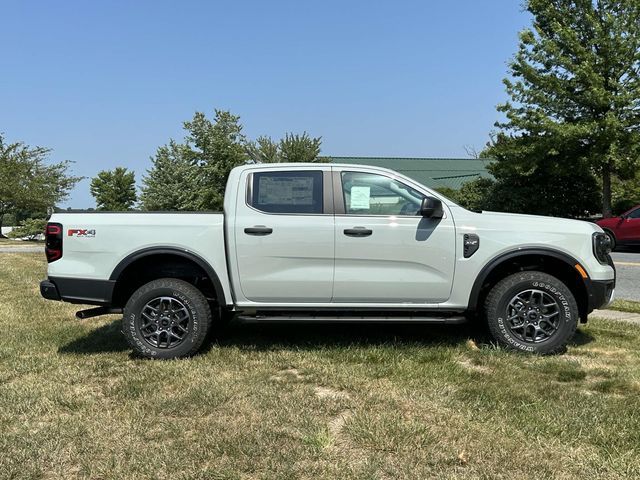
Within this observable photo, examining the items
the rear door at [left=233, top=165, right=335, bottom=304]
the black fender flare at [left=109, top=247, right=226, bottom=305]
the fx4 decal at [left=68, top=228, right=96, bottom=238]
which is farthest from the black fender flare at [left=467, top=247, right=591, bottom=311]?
the fx4 decal at [left=68, top=228, right=96, bottom=238]

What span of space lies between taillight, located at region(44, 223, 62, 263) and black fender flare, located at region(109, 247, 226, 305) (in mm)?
547

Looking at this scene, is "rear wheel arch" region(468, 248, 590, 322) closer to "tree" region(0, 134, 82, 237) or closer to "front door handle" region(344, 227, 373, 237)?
"front door handle" region(344, 227, 373, 237)

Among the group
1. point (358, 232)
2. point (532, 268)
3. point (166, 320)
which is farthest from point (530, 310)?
point (166, 320)

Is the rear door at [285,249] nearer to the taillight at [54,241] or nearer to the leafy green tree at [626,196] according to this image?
the taillight at [54,241]

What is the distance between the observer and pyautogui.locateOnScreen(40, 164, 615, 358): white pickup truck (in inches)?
196

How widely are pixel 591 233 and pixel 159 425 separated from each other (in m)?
4.05

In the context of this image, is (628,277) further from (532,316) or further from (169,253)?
(169,253)

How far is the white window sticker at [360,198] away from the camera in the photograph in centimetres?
511

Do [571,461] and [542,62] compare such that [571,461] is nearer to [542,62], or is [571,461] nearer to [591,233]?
[591,233]

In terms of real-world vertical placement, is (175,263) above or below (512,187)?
below

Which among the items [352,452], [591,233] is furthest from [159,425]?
[591,233]

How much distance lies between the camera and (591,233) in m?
5.07

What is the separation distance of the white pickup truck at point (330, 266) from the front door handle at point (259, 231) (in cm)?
2

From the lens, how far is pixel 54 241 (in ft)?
16.5
